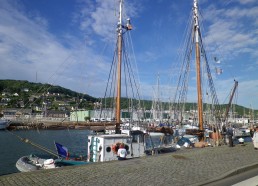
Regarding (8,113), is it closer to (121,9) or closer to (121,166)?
(121,9)

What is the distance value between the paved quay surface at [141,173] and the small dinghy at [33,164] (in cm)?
541

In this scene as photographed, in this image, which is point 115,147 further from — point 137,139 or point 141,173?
point 141,173

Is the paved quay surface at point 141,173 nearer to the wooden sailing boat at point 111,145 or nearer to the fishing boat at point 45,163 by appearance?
the wooden sailing boat at point 111,145

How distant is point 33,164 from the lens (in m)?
18.0

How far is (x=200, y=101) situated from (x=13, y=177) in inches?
889

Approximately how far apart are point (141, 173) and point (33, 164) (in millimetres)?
10679

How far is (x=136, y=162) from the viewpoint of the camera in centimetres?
1322

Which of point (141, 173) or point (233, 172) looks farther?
point (233, 172)

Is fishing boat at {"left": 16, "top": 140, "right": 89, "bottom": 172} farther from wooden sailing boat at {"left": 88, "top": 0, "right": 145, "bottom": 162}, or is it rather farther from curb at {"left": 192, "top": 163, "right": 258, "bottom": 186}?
curb at {"left": 192, "top": 163, "right": 258, "bottom": 186}

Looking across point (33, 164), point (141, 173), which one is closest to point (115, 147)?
point (33, 164)

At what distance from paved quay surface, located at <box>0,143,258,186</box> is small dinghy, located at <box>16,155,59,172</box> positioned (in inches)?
213

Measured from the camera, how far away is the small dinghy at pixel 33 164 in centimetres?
1602

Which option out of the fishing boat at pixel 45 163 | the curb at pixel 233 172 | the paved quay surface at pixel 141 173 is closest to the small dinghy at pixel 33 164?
the fishing boat at pixel 45 163

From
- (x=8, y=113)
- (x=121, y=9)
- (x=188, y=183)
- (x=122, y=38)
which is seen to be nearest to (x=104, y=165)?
(x=188, y=183)
